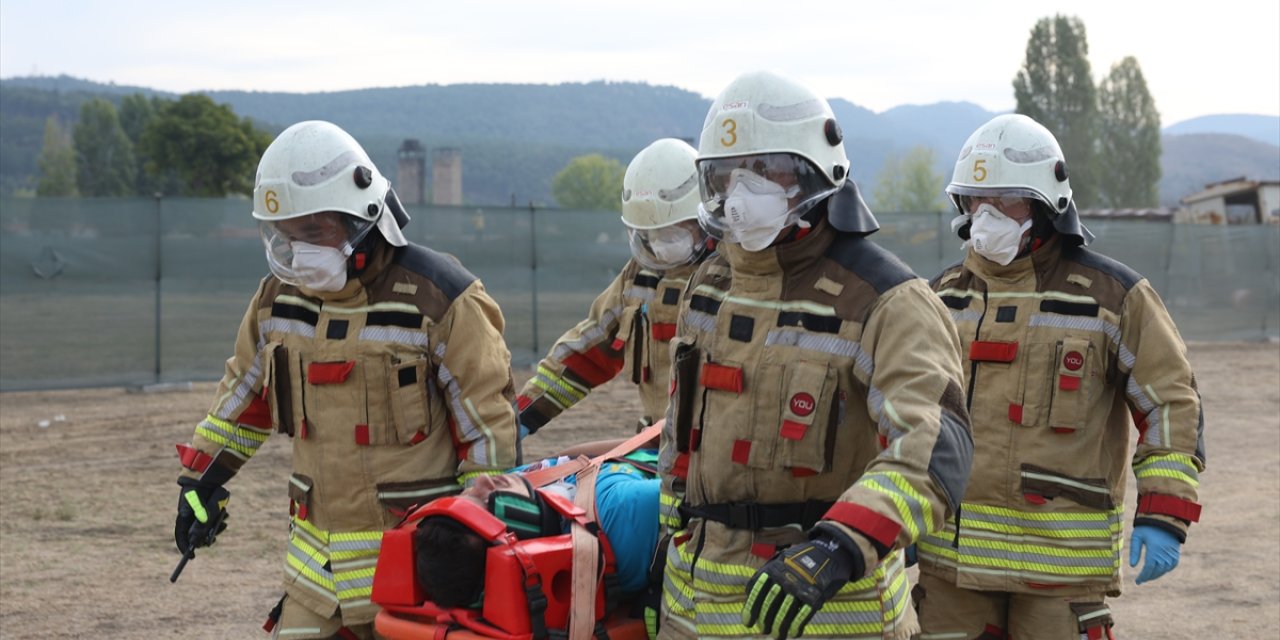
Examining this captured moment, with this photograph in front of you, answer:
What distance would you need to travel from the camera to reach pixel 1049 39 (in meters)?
79.5

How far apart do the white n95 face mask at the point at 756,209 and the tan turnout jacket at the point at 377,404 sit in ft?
4.34

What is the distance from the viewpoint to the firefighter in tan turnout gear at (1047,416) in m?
4.82

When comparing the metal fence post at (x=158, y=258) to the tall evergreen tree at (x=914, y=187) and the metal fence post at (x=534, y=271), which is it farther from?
the tall evergreen tree at (x=914, y=187)

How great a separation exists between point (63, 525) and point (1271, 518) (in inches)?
347

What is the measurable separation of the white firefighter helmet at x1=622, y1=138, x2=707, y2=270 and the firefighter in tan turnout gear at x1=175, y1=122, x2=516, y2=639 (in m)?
1.74

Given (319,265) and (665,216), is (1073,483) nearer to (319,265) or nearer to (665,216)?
(665,216)

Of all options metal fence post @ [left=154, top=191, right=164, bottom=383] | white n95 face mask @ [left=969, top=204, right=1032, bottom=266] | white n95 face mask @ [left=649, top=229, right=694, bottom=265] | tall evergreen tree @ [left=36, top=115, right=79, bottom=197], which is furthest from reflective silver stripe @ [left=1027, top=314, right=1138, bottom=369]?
tall evergreen tree @ [left=36, top=115, right=79, bottom=197]

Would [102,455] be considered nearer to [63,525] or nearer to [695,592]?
[63,525]

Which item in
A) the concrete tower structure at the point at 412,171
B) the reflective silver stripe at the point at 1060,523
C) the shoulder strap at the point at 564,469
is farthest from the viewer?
the concrete tower structure at the point at 412,171

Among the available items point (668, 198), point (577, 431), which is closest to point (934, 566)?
point (668, 198)

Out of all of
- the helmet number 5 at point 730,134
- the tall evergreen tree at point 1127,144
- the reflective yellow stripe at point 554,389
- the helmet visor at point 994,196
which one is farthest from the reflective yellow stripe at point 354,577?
the tall evergreen tree at point 1127,144

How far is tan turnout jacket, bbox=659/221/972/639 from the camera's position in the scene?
10.4 feet

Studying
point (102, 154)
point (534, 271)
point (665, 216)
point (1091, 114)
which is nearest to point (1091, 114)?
point (1091, 114)

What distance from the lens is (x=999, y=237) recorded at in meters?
5.09
